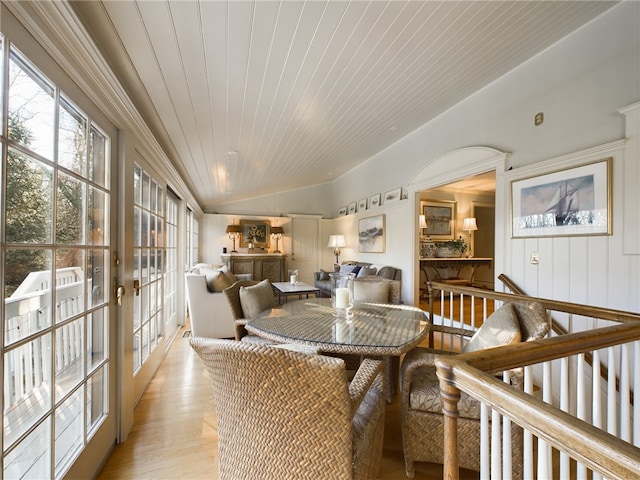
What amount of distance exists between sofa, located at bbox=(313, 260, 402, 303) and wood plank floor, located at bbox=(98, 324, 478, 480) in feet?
3.24

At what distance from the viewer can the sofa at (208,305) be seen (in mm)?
3262

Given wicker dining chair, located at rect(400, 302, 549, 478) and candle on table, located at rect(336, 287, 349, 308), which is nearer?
wicker dining chair, located at rect(400, 302, 549, 478)

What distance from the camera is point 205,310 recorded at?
332cm

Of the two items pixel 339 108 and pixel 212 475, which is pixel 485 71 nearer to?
pixel 339 108

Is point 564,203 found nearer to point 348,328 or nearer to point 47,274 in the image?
point 348,328

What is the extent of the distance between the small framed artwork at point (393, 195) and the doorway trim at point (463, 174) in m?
0.30

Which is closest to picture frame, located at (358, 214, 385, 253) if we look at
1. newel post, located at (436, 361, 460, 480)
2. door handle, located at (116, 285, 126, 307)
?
door handle, located at (116, 285, 126, 307)

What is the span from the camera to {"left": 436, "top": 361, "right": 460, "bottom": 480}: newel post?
68 cm

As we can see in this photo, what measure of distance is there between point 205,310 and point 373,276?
6.85ft

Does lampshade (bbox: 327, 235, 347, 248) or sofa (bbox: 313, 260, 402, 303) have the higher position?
lampshade (bbox: 327, 235, 347, 248)

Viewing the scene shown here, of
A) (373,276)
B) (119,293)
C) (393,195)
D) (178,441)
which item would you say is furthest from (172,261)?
(393,195)

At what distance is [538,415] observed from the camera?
51 centimetres

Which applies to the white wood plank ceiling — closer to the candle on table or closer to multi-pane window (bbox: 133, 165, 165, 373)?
multi-pane window (bbox: 133, 165, 165, 373)

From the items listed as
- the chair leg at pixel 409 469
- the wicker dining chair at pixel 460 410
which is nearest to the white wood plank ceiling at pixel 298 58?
the wicker dining chair at pixel 460 410
